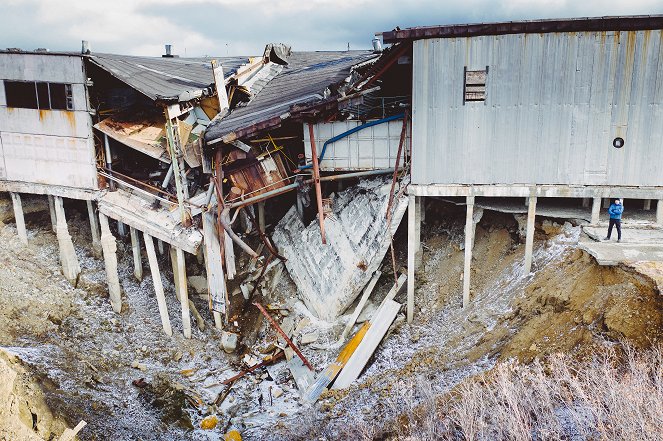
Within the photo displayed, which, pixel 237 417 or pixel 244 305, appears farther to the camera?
pixel 244 305

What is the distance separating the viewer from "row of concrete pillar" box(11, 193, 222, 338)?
1633 centimetres

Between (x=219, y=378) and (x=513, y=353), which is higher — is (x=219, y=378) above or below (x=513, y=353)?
below

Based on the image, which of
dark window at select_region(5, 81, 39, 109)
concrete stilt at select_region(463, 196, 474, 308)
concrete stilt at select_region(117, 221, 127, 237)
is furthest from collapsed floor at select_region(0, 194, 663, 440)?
dark window at select_region(5, 81, 39, 109)

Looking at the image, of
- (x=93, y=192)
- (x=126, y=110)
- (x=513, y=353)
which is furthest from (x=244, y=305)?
(x=513, y=353)

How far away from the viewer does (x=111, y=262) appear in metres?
17.0

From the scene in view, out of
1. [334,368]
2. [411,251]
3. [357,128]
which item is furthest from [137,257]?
[411,251]

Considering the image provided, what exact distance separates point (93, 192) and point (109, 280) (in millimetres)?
2796

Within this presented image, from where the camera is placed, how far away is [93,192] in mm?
16828

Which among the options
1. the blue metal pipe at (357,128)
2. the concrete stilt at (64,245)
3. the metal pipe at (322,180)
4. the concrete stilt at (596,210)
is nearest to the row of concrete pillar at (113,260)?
the concrete stilt at (64,245)

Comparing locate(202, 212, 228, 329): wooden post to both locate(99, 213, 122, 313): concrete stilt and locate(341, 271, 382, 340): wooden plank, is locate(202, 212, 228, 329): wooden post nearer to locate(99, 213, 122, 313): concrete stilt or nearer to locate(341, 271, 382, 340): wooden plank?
locate(99, 213, 122, 313): concrete stilt

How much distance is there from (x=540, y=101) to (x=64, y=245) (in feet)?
47.8

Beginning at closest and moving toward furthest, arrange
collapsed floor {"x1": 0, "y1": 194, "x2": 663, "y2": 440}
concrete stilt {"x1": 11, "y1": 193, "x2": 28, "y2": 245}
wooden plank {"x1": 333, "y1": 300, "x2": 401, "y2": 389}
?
collapsed floor {"x1": 0, "y1": 194, "x2": 663, "y2": 440} < wooden plank {"x1": 333, "y1": 300, "x2": 401, "y2": 389} < concrete stilt {"x1": 11, "y1": 193, "x2": 28, "y2": 245}

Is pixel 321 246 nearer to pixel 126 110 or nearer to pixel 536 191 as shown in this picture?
pixel 536 191

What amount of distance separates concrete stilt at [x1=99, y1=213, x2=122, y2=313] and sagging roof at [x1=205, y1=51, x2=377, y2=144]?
4.41m
